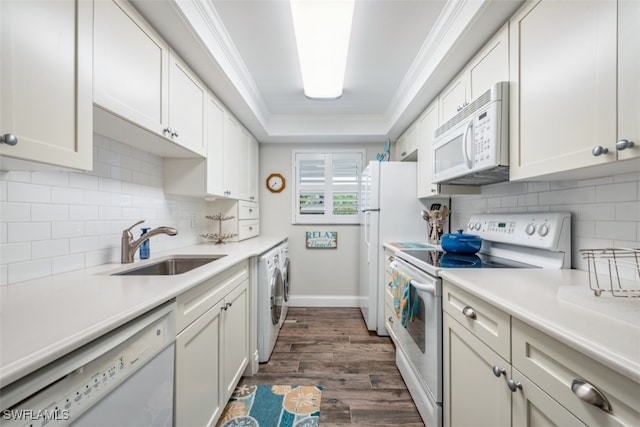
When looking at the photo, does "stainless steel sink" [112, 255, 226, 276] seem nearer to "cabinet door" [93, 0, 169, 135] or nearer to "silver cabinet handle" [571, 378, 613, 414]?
"cabinet door" [93, 0, 169, 135]

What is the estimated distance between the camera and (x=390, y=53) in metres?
2.00

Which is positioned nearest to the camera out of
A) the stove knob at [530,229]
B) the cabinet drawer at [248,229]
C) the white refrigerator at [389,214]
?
the stove knob at [530,229]

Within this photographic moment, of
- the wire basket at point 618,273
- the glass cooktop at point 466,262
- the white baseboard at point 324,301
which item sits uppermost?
the wire basket at point 618,273

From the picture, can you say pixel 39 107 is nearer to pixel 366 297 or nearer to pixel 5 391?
pixel 5 391

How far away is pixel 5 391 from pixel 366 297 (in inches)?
107

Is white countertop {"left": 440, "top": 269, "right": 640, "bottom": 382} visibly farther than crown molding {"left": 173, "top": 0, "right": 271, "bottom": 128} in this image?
No

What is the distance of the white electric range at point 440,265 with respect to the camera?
1.36 m

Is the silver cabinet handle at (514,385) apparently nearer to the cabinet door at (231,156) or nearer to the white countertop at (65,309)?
the white countertop at (65,309)

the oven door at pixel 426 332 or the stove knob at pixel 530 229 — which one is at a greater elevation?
the stove knob at pixel 530 229

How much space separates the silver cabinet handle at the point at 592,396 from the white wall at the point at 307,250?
3.01m

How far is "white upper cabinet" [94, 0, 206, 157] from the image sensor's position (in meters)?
1.10

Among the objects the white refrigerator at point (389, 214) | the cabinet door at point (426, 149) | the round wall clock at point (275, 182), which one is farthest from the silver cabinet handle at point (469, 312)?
the round wall clock at point (275, 182)

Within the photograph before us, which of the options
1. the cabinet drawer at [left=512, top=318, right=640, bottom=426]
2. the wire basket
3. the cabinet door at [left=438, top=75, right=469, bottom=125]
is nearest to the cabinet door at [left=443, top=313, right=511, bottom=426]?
the cabinet drawer at [left=512, top=318, right=640, bottom=426]

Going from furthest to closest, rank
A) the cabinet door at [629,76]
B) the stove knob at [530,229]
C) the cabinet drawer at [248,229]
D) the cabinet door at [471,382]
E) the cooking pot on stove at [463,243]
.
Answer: the cabinet drawer at [248,229] < the cooking pot on stove at [463,243] < the stove knob at [530,229] < the cabinet door at [471,382] < the cabinet door at [629,76]
